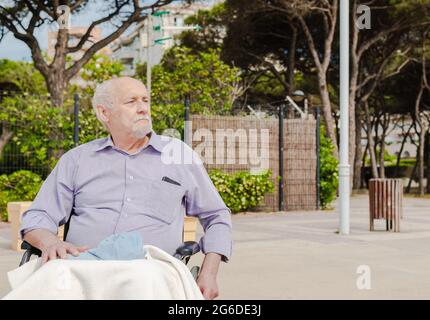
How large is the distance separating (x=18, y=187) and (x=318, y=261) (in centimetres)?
727

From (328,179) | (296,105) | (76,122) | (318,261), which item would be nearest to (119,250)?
(318,261)

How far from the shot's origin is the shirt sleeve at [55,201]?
3.47 meters

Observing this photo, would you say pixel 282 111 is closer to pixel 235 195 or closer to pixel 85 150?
pixel 235 195

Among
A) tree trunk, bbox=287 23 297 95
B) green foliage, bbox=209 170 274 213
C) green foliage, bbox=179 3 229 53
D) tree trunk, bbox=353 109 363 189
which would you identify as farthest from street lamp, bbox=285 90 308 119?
green foliage, bbox=179 3 229 53

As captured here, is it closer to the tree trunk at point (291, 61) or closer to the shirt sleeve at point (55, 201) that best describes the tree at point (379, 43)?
the tree trunk at point (291, 61)

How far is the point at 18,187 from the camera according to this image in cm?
1388

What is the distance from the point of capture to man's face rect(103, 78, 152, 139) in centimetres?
355

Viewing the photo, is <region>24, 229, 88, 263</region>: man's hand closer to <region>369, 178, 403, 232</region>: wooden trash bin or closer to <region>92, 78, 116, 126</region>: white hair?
<region>92, 78, 116, 126</region>: white hair

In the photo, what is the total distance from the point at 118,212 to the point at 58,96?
15545mm

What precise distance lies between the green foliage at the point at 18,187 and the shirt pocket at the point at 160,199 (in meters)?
10.7

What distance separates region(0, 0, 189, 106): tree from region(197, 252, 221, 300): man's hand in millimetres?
15286

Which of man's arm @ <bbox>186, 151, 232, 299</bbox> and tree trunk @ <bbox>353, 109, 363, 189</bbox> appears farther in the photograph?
tree trunk @ <bbox>353, 109, 363, 189</bbox>

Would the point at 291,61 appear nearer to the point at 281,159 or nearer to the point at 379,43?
the point at 379,43

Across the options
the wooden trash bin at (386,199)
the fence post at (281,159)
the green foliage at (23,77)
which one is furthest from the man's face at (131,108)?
the green foliage at (23,77)
